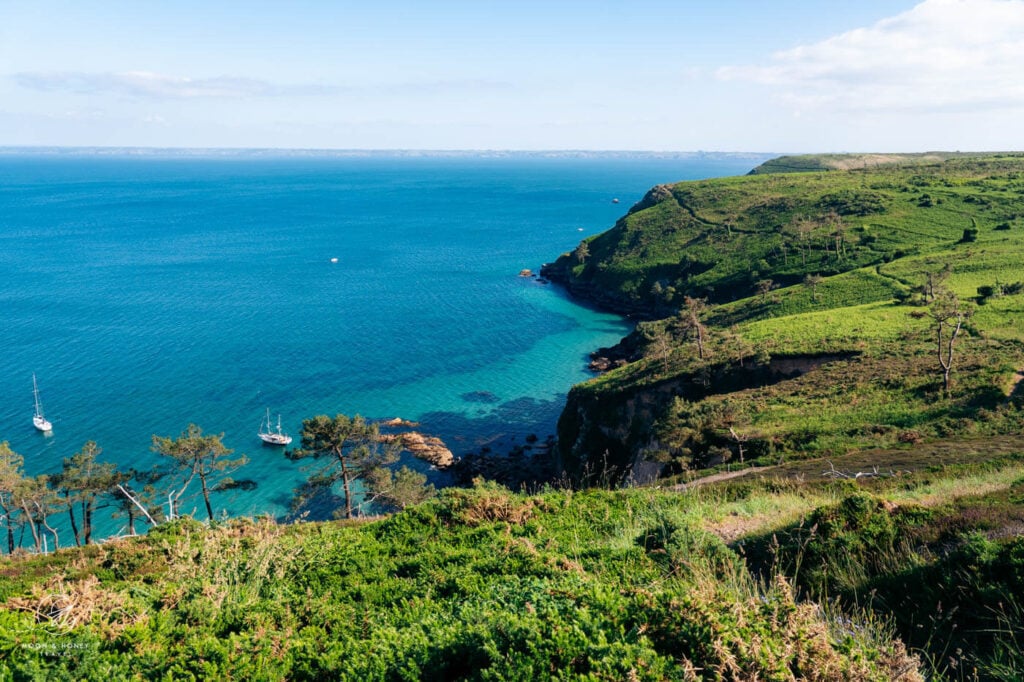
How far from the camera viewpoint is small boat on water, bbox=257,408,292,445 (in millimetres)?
54438

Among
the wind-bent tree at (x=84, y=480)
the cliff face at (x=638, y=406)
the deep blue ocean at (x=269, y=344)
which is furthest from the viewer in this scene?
the deep blue ocean at (x=269, y=344)

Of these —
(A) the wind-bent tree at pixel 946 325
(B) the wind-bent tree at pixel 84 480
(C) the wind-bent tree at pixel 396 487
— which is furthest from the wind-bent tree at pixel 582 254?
(B) the wind-bent tree at pixel 84 480

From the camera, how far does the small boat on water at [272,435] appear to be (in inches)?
2143

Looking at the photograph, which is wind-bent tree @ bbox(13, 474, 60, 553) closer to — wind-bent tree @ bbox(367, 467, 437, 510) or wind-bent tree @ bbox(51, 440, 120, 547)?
wind-bent tree @ bbox(51, 440, 120, 547)

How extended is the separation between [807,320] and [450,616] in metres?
62.2

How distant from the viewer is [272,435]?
54.6 metres

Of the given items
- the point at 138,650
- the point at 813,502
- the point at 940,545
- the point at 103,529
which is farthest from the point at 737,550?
the point at 103,529

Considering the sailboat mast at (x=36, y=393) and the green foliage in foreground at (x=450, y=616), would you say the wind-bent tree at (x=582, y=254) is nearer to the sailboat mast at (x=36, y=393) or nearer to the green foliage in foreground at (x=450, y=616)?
the sailboat mast at (x=36, y=393)

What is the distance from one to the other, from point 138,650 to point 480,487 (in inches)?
429

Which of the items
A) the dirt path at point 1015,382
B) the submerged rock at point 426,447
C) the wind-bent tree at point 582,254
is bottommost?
the submerged rock at point 426,447

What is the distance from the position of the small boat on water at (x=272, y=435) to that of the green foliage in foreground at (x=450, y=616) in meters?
41.3

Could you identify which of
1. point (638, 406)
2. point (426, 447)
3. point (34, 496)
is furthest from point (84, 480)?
point (638, 406)

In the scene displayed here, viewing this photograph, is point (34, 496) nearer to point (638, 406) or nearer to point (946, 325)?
point (638, 406)

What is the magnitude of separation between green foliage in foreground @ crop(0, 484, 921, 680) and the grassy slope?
1285 cm
